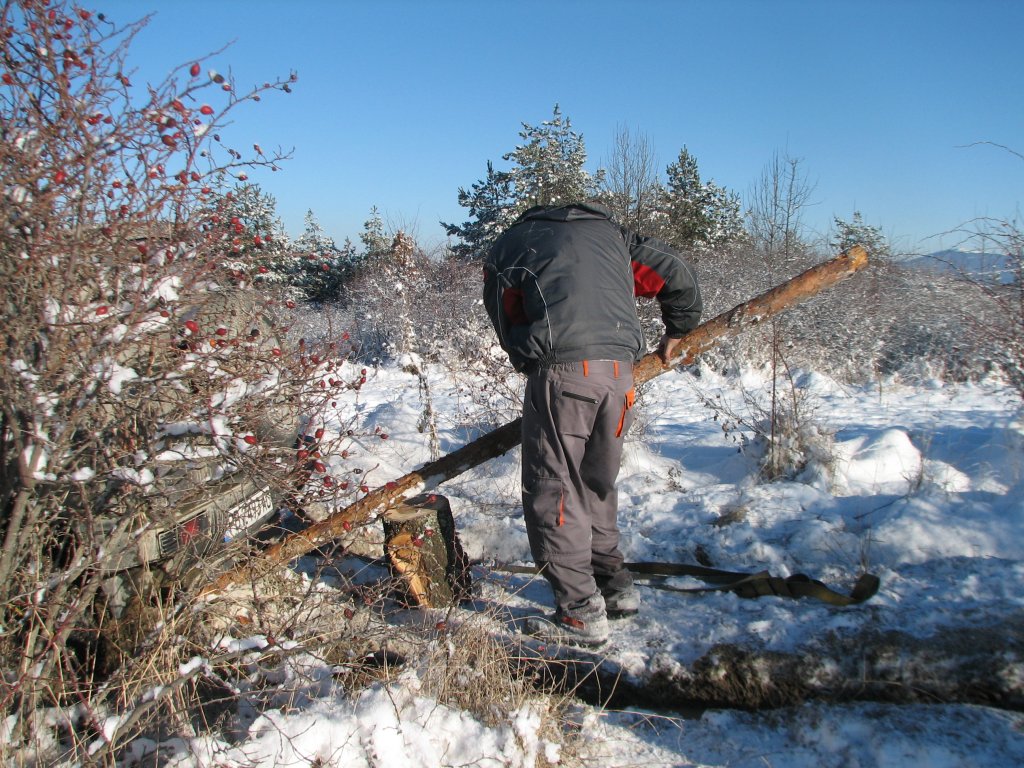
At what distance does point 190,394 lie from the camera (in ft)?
7.98

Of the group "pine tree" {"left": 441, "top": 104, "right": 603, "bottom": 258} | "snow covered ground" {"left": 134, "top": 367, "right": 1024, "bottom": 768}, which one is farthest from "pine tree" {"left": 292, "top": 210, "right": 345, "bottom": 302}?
"snow covered ground" {"left": 134, "top": 367, "right": 1024, "bottom": 768}

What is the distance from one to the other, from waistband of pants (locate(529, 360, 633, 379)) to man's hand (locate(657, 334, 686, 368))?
581 millimetres

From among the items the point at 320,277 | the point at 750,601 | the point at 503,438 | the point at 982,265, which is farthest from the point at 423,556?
the point at 320,277

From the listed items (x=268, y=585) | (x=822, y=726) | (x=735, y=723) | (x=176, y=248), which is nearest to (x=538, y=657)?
(x=735, y=723)

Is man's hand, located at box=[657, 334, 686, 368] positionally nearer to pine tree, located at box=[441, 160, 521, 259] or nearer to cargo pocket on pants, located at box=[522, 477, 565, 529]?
cargo pocket on pants, located at box=[522, 477, 565, 529]

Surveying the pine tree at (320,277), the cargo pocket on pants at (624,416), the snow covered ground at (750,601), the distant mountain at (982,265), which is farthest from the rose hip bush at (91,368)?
the pine tree at (320,277)

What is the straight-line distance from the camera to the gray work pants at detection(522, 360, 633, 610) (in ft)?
9.45

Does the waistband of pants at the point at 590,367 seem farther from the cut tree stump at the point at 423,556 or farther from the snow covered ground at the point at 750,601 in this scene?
the snow covered ground at the point at 750,601

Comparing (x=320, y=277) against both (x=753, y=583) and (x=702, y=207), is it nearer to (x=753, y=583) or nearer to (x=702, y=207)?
(x=702, y=207)

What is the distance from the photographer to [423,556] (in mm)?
3330

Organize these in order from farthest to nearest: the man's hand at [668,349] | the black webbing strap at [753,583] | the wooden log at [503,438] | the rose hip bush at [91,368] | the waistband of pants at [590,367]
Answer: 1. the man's hand at [668,349]
2. the wooden log at [503,438]
3. the black webbing strap at [753,583]
4. the waistband of pants at [590,367]
5. the rose hip bush at [91,368]

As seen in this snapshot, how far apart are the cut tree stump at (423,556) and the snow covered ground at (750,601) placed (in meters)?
0.22

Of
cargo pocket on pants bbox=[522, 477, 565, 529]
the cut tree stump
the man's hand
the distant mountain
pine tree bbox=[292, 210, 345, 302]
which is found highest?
pine tree bbox=[292, 210, 345, 302]

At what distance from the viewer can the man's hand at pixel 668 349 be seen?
3.43 meters
